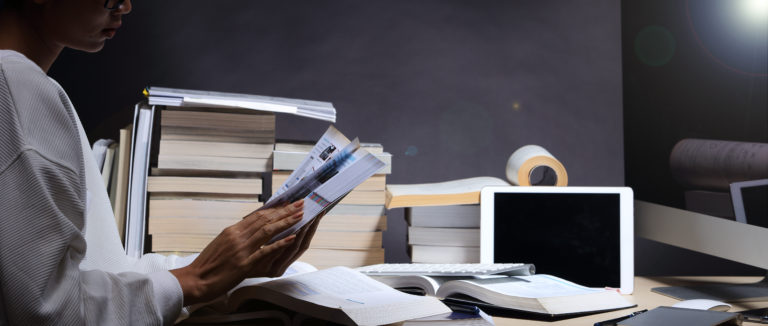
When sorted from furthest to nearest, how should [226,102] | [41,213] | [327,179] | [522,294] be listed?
[226,102] → [522,294] → [327,179] → [41,213]

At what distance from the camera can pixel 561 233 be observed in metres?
1.30

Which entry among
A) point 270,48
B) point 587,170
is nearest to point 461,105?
point 587,170

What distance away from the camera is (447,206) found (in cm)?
139

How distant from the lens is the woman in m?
0.62

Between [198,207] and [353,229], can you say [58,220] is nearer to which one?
[198,207]

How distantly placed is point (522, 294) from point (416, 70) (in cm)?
95

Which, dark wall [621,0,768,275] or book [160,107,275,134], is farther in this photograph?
book [160,107,275,134]

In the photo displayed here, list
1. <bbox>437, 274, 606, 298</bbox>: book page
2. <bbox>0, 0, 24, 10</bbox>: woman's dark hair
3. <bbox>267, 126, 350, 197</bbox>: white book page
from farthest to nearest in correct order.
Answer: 1. <bbox>437, 274, 606, 298</bbox>: book page
2. <bbox>267, 126, 350, 197</bbox>: white book page
3. <bbox>0, 0, 24, 10</bbox>: woman's dark hair

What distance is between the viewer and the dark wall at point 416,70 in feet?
5.67

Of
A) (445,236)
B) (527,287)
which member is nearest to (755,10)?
(527,287)

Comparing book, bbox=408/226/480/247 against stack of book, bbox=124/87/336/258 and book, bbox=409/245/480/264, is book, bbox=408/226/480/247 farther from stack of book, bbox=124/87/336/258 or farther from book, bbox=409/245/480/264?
stack of book, bbox=124/87/336/258

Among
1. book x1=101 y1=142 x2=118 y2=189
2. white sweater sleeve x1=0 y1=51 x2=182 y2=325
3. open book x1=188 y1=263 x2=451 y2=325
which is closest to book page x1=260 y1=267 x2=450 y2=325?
open book x1=188 y1=263 x2=451 y2=325

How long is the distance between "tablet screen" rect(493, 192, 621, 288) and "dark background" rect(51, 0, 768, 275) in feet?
1.35

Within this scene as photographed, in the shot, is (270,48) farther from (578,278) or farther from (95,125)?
(578,278)
